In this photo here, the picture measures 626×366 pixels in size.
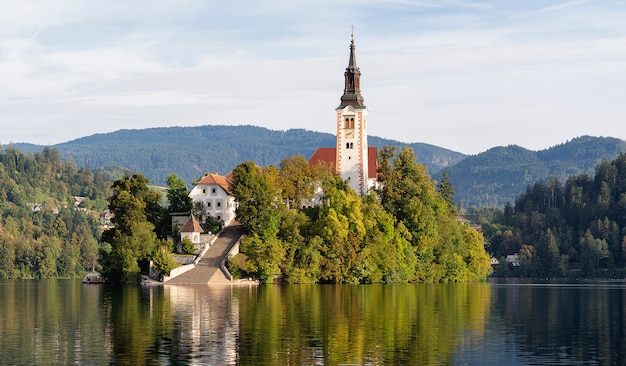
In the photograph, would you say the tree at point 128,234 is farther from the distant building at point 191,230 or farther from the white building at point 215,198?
the white building at point 215,198

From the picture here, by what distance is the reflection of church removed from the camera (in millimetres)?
125188

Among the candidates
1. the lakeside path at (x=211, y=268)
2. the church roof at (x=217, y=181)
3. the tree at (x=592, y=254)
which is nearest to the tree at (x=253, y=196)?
Answer: the lakeside path at (x=211, y=268)

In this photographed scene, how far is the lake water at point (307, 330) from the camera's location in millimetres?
42031

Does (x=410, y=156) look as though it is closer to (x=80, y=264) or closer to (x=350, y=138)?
(x=350, y=138)

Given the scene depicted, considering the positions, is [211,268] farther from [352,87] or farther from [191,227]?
[352,87]

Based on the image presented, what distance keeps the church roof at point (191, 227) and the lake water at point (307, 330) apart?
83.1 feet

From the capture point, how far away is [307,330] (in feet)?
170

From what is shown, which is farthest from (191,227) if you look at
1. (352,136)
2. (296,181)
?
(352,136)

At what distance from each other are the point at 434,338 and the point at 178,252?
2504 inches

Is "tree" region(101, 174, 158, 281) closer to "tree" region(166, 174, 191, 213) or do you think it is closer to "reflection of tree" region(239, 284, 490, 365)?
"tree" region(166, 174, 191, 213)

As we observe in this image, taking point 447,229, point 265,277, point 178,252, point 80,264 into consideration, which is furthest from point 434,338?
point 80,264

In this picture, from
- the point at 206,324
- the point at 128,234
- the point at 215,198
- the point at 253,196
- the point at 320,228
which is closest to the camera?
the point at 206,324

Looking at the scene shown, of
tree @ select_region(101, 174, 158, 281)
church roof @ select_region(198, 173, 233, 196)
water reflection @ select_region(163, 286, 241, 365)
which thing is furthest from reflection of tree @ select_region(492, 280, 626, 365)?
church roof @ select_region(198, 173, 233, 196)

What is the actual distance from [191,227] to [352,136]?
26590 millimetres
